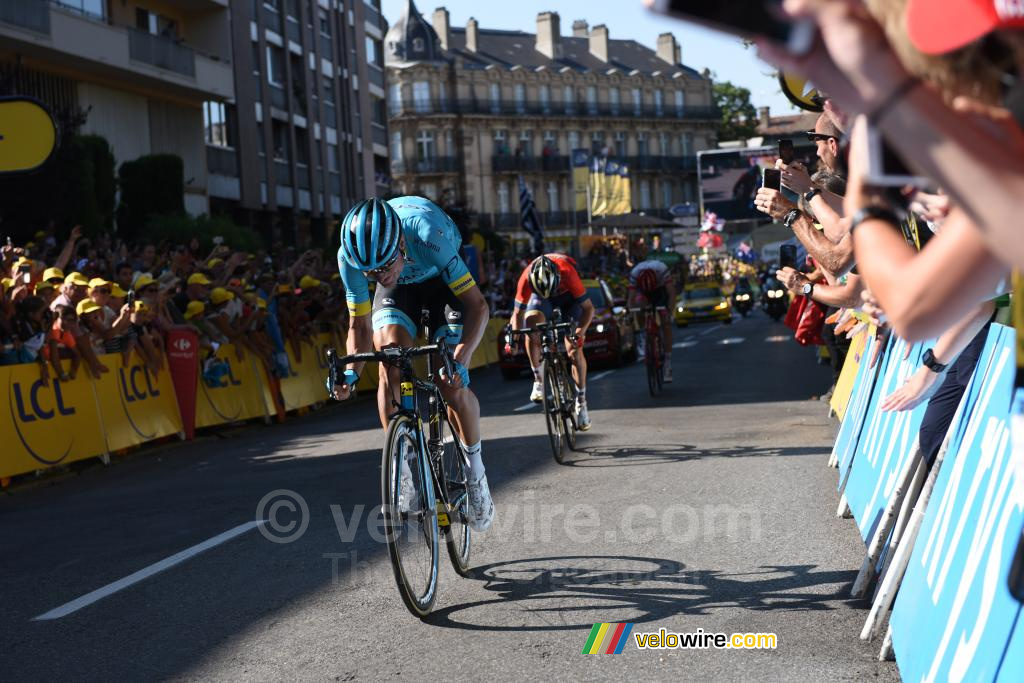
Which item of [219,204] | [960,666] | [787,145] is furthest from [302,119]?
[960,666]

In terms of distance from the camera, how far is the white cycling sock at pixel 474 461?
6906 mm

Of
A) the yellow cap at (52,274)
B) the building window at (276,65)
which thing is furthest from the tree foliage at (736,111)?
the yellow cap at (52,274)

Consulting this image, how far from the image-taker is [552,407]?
11.8m

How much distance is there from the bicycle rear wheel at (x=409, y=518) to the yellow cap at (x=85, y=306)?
8.95m

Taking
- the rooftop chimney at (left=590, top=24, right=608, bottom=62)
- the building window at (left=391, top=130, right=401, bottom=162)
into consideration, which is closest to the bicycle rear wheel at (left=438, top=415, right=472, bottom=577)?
the building window at (left=391, top=130, right=401, bottom=162)

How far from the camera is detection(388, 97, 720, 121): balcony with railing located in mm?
108375

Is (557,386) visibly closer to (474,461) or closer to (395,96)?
(474,461)

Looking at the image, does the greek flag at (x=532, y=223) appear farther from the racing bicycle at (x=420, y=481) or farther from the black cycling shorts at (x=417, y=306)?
the racing bicycle at (x=420, y=481)

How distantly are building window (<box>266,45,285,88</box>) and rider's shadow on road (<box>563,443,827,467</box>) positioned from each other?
126 feet

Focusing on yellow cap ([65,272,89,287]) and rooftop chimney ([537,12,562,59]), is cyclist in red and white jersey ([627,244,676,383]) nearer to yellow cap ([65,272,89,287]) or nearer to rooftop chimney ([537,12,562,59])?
yellow cap ([65,272,89,287])

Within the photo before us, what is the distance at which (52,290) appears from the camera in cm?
1410

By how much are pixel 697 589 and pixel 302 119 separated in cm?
4659

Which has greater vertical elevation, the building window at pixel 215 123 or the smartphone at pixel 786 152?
the building window at pixel 215 123

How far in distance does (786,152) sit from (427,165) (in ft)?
338
